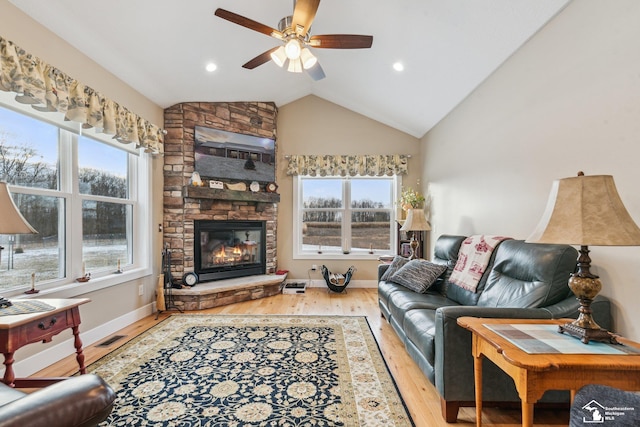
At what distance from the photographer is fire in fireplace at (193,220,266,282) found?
4270 mm

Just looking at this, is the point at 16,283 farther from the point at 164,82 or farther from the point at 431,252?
the point at 431,252

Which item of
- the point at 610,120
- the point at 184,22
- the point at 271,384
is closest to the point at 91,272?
the point at 271,384

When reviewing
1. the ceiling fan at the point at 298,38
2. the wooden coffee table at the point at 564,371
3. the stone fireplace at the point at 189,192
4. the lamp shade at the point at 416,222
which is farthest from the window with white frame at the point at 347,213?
the wooden coffee table at the point at 564,371

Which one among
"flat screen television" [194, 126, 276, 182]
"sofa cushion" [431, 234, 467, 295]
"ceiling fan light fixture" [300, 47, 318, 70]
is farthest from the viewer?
"flat screen television" [194, 126, 276, 182]

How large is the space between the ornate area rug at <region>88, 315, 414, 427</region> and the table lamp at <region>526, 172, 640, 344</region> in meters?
1.12

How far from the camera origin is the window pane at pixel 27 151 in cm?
226

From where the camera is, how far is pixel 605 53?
5.74 feet

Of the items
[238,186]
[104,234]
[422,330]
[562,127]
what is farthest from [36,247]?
[562,127]

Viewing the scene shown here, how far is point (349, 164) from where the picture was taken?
5.11 m

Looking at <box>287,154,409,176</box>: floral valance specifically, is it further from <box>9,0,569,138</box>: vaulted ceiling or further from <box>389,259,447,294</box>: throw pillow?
<box>389,259,447,294</box>: throw pillow

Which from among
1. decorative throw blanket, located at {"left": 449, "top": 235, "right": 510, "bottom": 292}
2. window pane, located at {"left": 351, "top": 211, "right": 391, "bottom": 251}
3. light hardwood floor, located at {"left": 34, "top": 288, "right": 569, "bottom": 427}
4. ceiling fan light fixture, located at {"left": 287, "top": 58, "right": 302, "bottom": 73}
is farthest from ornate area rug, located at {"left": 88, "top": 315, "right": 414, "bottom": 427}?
ceiling fan light fixture, located at {"left": 287, "top": 58, "right": 302, "bottom": 73}

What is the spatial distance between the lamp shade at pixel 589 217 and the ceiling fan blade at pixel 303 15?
5.91 feet

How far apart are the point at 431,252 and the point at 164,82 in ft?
14.6

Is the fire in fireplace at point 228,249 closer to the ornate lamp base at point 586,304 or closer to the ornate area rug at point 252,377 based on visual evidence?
the ornate area rug at point 252,377
